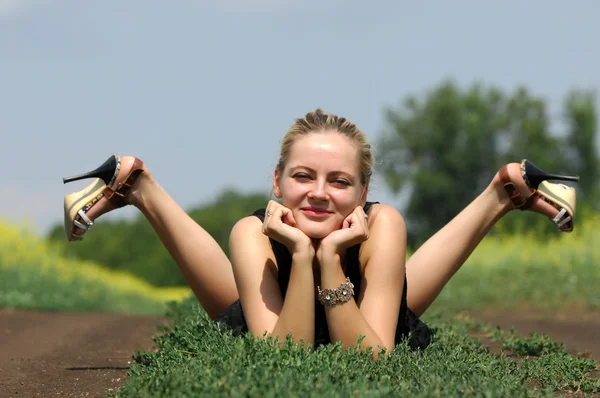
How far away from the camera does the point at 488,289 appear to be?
15727 millimetres

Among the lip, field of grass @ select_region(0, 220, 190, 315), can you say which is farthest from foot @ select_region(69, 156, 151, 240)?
field of grass @ select_region(0, 220, 190, 315)

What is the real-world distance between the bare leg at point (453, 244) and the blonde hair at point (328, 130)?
1.17 m

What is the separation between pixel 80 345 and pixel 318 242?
3966 millimetres

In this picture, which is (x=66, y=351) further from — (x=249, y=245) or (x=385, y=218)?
(x=385, y=218)

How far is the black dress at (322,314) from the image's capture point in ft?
15.8

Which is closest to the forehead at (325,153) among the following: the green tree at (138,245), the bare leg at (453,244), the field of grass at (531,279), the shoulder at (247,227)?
the shoulder at (247,227)

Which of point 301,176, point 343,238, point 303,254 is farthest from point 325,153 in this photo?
point 303,254

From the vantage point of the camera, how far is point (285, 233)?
4.34 metres

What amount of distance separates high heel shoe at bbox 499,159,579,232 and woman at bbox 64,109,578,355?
11mm

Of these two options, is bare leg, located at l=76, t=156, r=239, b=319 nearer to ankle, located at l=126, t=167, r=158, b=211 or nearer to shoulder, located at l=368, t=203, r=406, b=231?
ankle, located at l=126, t=167, r=158, b=211

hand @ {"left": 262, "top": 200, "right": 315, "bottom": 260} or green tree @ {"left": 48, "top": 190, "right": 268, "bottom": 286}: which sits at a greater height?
hand @ {"left": 262, "top": 200, "right": 315, "bottom": 260}

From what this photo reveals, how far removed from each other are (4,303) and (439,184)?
2504 cm

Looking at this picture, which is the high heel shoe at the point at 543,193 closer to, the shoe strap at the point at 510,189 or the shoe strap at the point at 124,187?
the shoe strap at the point at 510,189

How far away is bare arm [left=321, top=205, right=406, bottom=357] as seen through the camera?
430 centimetres
